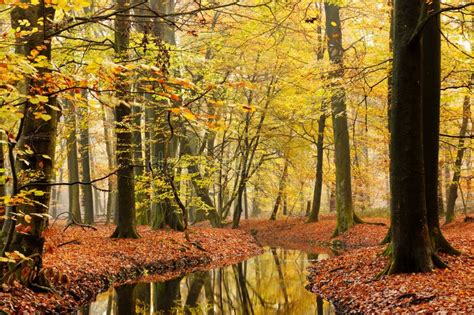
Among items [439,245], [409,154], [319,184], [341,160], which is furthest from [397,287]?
[319,184]

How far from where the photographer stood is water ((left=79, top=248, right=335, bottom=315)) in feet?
31.8

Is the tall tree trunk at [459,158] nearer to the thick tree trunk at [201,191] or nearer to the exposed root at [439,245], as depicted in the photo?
the exposed root at [439,245]

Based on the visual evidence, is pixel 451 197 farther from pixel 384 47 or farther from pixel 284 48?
pixel 284 48

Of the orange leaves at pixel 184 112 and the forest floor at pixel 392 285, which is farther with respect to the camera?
the forest floor at pixel 392 285

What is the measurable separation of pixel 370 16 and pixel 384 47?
145 cm

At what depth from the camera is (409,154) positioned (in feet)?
28.8

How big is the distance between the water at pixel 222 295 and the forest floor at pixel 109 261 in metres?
0.47

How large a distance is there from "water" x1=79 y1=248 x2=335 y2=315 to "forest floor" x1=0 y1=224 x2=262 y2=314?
18.6 inches

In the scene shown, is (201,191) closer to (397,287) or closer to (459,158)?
(459,158)

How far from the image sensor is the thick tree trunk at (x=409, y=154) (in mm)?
8773

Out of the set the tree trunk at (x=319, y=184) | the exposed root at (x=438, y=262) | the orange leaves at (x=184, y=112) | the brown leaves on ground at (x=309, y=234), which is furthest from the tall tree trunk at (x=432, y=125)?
the tree trunk at (x=319, y=184)

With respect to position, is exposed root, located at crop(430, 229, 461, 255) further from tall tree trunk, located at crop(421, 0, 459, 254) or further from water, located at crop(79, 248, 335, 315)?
water, located at crop(79, 248, 335, 315)

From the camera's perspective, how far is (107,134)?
26.9 metres

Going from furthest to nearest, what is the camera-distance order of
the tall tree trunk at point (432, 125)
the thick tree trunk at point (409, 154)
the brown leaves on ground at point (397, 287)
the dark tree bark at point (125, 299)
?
the tall tree trunk at point (432, 125)
the dark tree bark at point (125, 299)
the thick tree trunk at point (409, 154)
the brown leaves on ground at point (397, 287)
